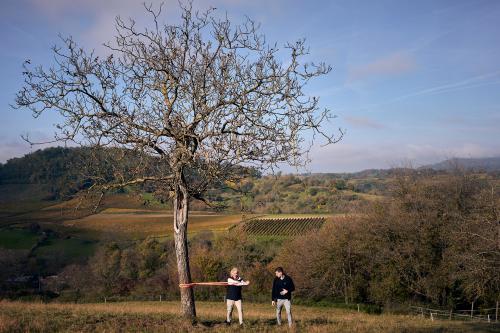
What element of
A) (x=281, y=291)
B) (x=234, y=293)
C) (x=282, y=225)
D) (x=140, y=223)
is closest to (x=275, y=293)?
(x=281, y=291)

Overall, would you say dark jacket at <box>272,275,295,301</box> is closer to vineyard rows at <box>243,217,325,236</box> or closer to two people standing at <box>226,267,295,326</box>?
two people standing at <box>226,267,295,326</box>

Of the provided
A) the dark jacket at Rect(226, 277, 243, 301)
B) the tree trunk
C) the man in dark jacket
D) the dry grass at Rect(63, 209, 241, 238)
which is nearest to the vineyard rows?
the dry grass at Rect(63, 209, 241, 238)

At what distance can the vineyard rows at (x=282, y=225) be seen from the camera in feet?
249

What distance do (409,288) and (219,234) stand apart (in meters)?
37.3

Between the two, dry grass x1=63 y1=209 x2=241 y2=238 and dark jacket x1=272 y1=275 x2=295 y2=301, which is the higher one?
dark jacket x1=272 y1=275 x2=295 y2=301

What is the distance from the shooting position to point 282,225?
81312mm

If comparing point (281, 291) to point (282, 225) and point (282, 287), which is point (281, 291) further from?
point (282, 225)

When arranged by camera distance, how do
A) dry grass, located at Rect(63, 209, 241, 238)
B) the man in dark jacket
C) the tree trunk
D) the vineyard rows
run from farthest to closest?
dry grass, located at Rect(63, 209, 241, 238) < the vineyard rows < the man in dark jacket < the tree trunk

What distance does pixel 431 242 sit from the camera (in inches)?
1796

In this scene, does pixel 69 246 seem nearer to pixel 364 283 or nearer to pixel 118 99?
pixel 364 283

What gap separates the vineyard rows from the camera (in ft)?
249

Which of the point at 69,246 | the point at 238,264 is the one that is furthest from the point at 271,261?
the point at 69,246

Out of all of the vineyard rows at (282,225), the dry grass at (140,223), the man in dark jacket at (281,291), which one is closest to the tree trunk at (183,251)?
the man in dark jacket at (281,291)

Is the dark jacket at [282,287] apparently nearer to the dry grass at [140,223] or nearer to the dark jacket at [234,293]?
the dark jacket at [234,293]
